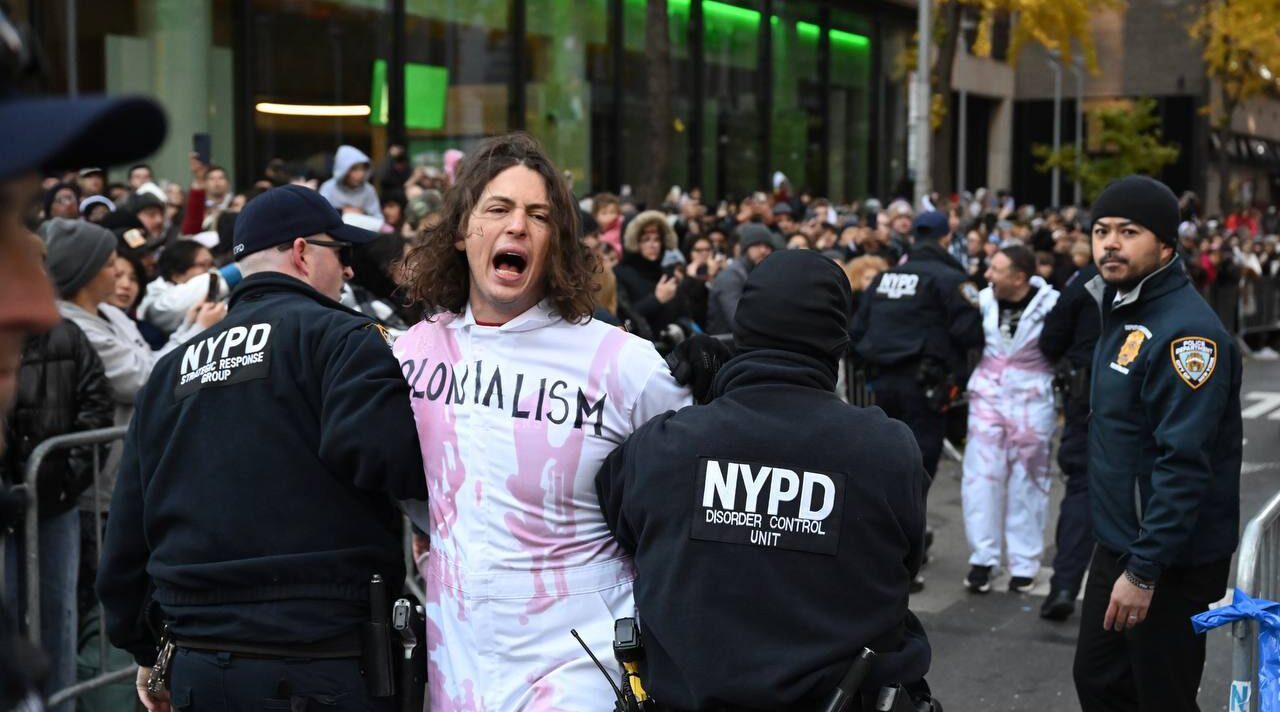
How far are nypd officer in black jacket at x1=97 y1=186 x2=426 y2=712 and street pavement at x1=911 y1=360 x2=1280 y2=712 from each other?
3.71 m

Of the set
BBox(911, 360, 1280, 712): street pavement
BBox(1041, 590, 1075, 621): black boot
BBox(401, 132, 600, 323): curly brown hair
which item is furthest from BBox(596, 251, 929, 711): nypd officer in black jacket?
BBox(1041, 590, 1075, 621): black boot

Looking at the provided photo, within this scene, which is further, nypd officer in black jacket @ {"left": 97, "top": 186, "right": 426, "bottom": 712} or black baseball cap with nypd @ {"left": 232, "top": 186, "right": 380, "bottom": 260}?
black baseball cap with nypd @ {"left": 232, "top": 186, "right": 380, "bottom": 260}

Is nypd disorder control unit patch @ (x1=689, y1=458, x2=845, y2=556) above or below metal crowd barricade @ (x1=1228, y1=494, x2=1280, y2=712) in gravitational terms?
above

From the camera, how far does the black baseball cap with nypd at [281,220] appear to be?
3.66 meters

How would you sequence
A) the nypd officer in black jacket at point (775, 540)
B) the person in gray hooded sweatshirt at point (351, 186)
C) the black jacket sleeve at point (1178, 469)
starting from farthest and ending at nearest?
the person in gray hooded sweatshirt at point (351, 186), the black jacket sleeve at point (1178, 469), the nypd officer in black jacket at point (775, 540)

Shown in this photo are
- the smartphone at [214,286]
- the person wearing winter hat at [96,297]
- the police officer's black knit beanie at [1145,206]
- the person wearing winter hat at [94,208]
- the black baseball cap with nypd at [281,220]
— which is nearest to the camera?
the black baseball cap with nypd at [281,220]

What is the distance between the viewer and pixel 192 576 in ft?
10.9

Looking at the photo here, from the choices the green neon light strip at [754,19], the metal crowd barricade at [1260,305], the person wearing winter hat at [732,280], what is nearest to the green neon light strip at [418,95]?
the green neon light strip at [754,19]

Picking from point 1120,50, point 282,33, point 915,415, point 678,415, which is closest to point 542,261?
point 678,415

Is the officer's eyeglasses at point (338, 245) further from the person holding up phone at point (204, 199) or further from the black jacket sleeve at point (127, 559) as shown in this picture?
the person holding up phone at point (204, 199)

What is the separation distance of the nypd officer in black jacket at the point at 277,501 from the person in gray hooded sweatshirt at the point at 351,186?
27.7ft

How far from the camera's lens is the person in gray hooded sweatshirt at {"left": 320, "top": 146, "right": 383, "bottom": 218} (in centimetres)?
1180

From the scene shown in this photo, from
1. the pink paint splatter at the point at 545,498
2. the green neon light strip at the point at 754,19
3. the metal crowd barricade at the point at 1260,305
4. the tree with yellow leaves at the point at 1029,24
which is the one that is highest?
the green neon light strip at the point at 754,19

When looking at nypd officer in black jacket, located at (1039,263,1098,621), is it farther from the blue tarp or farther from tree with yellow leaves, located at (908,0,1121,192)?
tree with yellow leaves, located at (908,0,1121,192)
